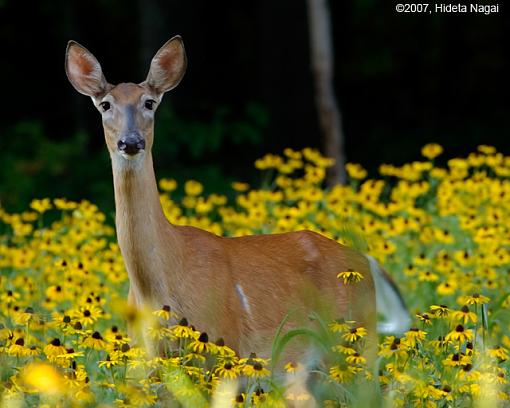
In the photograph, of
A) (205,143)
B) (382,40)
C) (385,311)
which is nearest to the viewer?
(385,311)

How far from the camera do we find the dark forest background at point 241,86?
1420 centimetres

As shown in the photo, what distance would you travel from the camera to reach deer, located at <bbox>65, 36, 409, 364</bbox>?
528cm

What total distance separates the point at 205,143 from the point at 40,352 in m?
9.33

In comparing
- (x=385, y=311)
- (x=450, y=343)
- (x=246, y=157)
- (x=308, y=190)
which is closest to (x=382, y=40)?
(x=246, y=157)

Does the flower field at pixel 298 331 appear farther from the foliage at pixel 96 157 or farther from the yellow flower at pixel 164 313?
the foliage at pixel 96 157

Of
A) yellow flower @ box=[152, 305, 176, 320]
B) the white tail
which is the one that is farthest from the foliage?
yellow flower @ box=[152, 305, 176, 320]

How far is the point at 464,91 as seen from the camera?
18.8 m

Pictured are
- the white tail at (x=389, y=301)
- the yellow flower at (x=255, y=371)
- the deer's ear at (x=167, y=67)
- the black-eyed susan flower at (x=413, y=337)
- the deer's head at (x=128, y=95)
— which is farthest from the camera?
the white tail at (x=389, y=301)

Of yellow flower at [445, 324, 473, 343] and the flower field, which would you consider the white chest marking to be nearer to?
the flower field

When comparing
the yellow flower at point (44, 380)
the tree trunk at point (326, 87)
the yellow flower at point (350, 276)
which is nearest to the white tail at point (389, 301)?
the yellow flower at point (350, 276)

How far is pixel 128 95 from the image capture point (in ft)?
17.7

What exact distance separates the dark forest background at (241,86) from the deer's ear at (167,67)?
5.96 meters

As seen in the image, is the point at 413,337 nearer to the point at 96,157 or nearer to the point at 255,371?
the point at 255,371

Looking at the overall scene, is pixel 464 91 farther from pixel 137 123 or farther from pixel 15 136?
pixel 137 123
